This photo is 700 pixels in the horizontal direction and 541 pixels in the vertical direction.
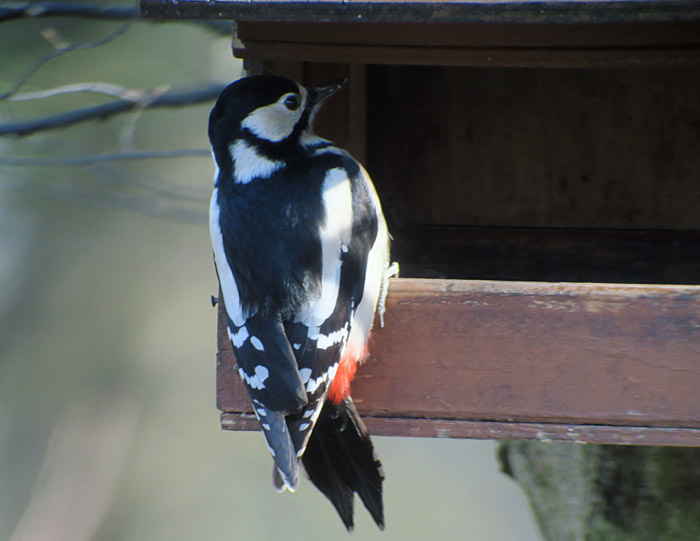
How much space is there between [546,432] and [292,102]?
2.49ft

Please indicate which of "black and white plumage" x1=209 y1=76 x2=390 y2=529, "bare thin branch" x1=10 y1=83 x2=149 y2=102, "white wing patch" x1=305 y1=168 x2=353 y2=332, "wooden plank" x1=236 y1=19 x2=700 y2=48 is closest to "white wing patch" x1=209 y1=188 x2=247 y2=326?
"black and white plumage" x1=209 y1=76 x2=390 y2=529

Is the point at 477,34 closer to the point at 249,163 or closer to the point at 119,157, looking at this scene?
the point at 249,163

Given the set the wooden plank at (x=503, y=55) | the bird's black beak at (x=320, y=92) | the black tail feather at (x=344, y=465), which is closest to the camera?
the black tail feather at (x=344, y=465)

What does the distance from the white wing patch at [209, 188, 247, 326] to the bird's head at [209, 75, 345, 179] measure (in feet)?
0.38

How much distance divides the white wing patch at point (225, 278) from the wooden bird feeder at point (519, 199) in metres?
0.06

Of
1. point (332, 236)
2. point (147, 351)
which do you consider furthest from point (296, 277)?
point (147, 351)

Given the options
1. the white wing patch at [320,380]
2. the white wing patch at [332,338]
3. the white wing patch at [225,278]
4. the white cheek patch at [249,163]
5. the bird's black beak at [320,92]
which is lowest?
the white wing patch at [320,380]

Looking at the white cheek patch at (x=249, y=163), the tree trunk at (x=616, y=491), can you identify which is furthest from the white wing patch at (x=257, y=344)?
the tree trunk at (x=616, y=491)

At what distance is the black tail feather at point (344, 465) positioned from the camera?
1.37m

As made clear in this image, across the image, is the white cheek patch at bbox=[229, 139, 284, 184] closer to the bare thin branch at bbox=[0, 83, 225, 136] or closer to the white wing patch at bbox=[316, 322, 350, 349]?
the white wing patch at bbox=[316, 322, 350, 349]

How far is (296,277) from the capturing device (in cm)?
133

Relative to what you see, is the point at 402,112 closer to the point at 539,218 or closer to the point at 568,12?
the point at 539,218

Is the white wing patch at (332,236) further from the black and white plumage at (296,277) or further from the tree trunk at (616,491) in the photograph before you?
the tree trunk at (616,491)

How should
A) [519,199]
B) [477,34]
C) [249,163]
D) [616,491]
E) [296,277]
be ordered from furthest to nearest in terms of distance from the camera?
[519,199] → [616,491] → [249,163] → [477,34] → [296,277]
